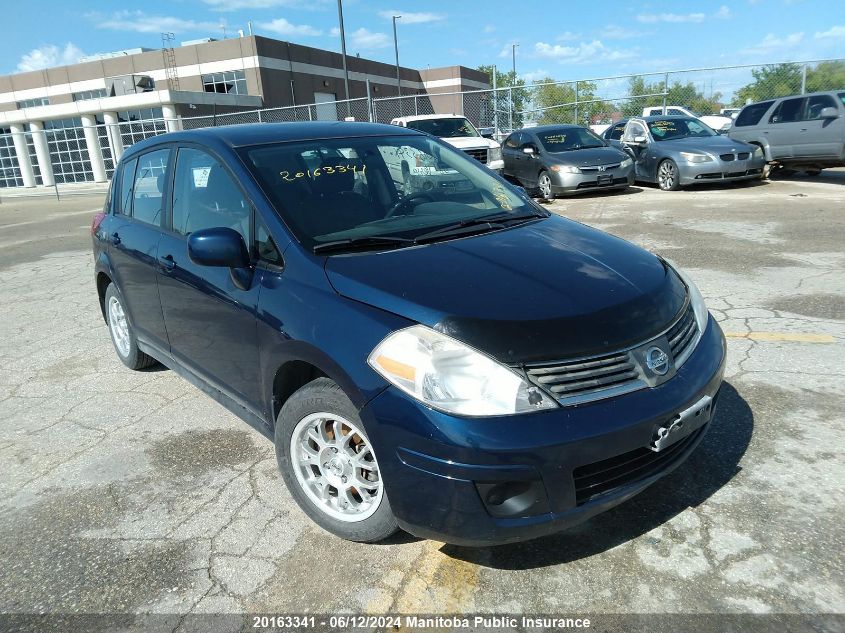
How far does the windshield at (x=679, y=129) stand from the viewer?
1381 cm

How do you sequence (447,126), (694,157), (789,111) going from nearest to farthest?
(694,157)
(789,111)
(447,126)

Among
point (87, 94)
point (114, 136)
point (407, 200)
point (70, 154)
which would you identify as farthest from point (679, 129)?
point (87, 94)

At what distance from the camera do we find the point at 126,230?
422 cm

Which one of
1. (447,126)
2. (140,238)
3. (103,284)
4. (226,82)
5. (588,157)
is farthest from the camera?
(226,82)

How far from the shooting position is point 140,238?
3.98 m

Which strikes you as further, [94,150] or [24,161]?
[24,161]

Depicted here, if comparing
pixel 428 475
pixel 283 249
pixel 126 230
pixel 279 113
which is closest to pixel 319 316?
pixel 283 249

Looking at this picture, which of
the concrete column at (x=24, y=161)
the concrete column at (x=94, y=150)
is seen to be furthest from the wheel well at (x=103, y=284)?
the concrete column at (x=24, y=161)

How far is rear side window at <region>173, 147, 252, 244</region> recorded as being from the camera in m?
3.09

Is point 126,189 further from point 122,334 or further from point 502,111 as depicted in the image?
point 502,111

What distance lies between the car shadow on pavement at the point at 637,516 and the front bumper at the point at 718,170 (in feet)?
35.5

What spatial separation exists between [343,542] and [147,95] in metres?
32.2

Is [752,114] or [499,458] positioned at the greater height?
[752,114]

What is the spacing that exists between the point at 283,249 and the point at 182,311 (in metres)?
1.10
